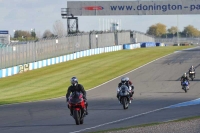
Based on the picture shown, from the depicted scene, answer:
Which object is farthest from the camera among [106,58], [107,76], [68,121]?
[106,58]

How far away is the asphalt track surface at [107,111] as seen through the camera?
1794 cm

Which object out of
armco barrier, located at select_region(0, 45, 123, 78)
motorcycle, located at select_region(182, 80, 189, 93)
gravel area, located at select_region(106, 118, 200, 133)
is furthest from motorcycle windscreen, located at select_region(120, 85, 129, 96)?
armco barrier, located at select_region(0, 45, 123, 78)

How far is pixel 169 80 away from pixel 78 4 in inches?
1655

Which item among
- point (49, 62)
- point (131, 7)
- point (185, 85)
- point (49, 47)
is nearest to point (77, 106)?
point (185, 85)

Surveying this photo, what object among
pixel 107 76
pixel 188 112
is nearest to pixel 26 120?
pixel 188 112

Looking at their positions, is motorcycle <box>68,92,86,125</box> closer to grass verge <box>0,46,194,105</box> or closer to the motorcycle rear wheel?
the motorcycle rear wheel

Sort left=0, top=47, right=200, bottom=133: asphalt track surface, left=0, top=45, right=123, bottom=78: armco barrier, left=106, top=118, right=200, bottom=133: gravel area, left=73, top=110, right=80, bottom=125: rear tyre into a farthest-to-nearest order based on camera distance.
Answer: left=0, top=45, right=123, bottom=78: armco barrier, left=0, top=47, right=200, bottom=133: asphalt track surface, left=73, top=110, right=80, bottom=125: rear tyre, left=106, top=118, right=200, bottom=133: gravel area

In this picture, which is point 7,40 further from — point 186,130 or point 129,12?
point 186,130

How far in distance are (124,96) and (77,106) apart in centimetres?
631

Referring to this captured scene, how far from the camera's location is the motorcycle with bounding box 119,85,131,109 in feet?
77.7

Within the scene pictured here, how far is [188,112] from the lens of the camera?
69.0 feet

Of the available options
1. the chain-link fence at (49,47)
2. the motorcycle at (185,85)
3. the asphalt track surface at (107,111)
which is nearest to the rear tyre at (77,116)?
the asphalt track surface at (107,111)

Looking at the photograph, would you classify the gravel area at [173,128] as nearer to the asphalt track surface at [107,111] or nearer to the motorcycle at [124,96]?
the asphalt track surface at [107,111]

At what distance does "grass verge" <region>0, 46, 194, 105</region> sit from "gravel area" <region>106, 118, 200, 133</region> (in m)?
15.0
